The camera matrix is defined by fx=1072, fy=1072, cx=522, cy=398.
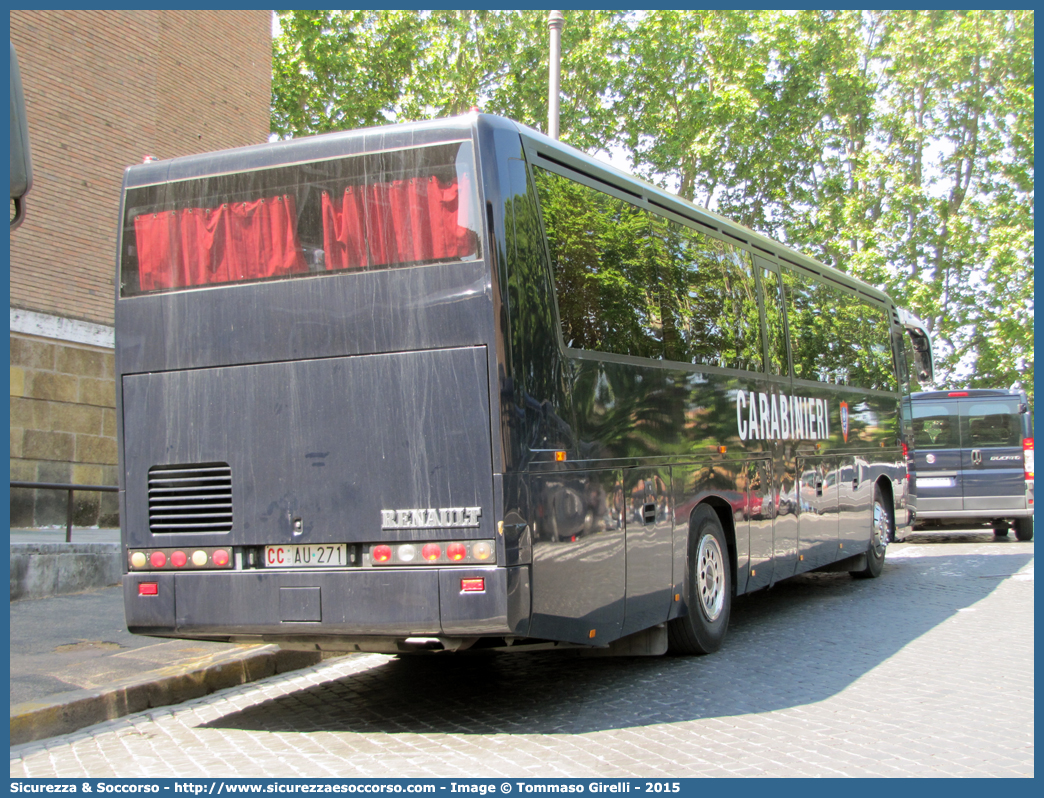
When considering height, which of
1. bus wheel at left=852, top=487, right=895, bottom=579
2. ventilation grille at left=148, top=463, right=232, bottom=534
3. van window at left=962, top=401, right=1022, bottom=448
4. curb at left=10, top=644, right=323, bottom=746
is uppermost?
van window at left=962, top=401, right=1022, bottom=448

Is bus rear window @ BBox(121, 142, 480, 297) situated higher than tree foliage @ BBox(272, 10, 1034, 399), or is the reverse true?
tree foliage @ BBox(272, 10, 1034, 399)

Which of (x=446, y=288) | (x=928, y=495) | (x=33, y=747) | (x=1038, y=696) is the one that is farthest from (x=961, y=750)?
(x=928, y=495)

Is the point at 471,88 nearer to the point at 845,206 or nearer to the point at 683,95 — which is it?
the point at 683,95

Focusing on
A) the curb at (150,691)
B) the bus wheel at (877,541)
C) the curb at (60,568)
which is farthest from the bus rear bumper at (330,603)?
the bus wheel at (877,541)

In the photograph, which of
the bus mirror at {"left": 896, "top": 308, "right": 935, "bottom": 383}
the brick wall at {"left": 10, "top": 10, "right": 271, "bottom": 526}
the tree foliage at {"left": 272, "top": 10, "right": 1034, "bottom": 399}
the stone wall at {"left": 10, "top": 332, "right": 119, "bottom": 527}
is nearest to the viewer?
the stone wall at {"left": 10, "top": 332, "right": 119, "bottom": 527}

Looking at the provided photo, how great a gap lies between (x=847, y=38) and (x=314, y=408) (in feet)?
101

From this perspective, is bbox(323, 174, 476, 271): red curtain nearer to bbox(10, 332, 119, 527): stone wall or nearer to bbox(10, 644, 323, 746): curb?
bbox(10, 644, 323, 746): curb

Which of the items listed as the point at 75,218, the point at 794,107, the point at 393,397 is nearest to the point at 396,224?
the point at 393,397

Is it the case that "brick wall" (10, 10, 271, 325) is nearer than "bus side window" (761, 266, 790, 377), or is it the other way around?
"bus side window" (761, 266, 790, 377)

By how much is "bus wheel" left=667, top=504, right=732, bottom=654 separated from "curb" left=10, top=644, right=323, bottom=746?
2794 mm

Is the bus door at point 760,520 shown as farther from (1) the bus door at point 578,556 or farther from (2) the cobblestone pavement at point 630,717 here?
(1) the bus door at point 578,556

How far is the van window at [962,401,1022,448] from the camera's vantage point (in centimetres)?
1812

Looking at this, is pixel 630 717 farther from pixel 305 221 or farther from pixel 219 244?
pixel 219 244

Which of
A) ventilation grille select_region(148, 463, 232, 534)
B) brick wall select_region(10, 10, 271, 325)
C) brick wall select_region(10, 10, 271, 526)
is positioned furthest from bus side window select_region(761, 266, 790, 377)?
brick wall select_region(10, 10, 271, 526)
